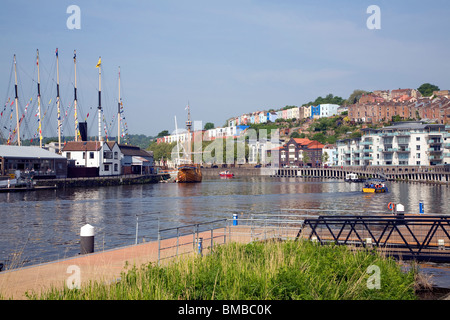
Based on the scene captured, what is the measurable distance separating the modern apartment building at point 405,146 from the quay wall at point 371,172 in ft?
13.8

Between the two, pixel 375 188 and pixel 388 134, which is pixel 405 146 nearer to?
pixel 388 134

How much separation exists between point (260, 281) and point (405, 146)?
13455 cm

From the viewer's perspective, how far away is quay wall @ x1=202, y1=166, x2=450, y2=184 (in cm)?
11456

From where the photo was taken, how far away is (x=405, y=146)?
135 metres

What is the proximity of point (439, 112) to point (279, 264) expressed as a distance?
686ft

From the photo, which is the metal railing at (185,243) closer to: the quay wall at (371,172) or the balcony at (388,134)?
the quay wall at (371,172)

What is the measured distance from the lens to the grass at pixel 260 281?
407 inches

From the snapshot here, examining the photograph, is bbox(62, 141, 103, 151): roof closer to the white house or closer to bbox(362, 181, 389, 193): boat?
the white house

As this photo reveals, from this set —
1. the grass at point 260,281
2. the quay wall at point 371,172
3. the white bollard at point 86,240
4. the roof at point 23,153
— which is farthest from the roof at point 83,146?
the grass at point 260,281

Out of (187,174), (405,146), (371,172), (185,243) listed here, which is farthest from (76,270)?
(405,146)

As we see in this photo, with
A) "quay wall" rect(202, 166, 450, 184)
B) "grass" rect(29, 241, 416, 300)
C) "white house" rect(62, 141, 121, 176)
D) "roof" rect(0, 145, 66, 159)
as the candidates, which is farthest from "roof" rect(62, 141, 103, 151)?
"grass" rect(29, 241, 416, 300)

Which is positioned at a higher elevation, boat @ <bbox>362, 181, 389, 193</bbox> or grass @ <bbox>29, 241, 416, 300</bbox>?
grass @ <bbox>29, 241, 416, 300</bbox>

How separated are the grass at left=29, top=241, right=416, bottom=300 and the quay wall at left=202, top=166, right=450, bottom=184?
103 metres
